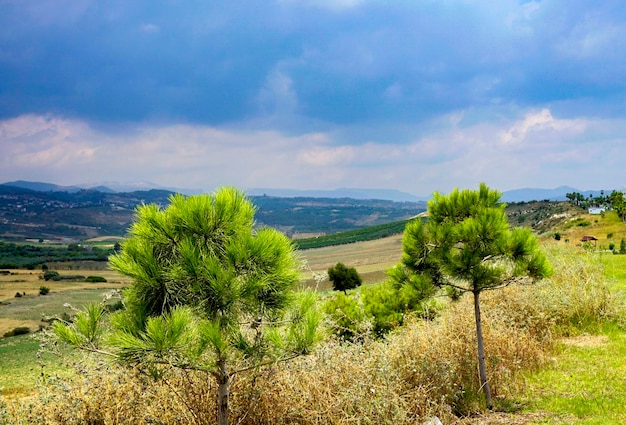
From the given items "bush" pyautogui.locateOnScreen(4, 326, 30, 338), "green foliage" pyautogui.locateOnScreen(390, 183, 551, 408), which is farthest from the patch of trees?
"bush" pyautogui.locateOnScreen(4, 326, 30, 338)

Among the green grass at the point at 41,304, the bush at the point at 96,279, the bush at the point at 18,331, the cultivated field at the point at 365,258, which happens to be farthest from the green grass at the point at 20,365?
the cultivated field at the point at 365,258

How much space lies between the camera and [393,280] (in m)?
6.12

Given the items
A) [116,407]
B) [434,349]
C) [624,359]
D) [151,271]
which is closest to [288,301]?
[151,271]

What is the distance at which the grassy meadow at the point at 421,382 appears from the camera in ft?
15.9

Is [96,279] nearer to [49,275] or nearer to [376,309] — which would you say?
[49,275]

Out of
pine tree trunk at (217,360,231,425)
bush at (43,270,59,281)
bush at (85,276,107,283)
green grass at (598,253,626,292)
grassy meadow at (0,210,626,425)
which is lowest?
bush at (85,276,107,283)

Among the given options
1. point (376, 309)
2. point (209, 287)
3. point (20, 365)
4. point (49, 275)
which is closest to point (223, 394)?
point (209, 287)

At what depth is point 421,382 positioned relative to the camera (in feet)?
19.7

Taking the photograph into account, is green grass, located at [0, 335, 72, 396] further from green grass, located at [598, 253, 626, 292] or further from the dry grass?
green grass, located at [598, 253, 626, 292]

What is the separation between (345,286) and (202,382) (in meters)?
30.6

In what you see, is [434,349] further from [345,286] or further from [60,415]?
[345,286]

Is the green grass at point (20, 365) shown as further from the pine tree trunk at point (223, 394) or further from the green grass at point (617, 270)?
the green grass at point (617, 270)

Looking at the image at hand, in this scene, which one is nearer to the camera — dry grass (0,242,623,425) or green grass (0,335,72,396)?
dry grass (0,242,623,425)

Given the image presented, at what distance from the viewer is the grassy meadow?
4.85m
